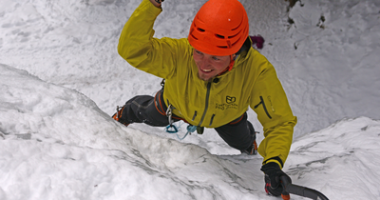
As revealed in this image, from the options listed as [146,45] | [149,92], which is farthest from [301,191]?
[149,92]

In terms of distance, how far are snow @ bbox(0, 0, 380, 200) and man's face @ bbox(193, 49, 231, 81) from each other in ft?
1.63

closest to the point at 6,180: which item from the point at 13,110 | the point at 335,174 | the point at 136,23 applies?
the point at 13,110

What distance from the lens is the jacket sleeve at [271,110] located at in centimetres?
167

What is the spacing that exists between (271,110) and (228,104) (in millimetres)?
294

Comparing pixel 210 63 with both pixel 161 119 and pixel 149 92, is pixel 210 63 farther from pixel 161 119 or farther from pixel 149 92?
pixel 149 92

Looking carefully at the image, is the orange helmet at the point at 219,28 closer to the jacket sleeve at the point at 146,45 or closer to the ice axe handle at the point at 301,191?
the jacket sleeve at the point at 146,45

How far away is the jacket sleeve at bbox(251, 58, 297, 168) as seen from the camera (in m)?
1.67

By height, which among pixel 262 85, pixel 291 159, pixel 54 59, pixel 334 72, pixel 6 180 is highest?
pixel 334 72

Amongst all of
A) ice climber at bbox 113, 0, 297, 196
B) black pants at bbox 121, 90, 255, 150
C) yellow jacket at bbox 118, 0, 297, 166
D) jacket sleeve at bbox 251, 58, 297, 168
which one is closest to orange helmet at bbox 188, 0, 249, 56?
ice climber at bbox 113, 0, 297, 196

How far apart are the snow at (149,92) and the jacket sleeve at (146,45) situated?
1.38ft

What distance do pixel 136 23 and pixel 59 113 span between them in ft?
2.14

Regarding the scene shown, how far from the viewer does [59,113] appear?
1.58 metres

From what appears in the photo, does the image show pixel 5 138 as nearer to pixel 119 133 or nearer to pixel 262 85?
pixel 119 133

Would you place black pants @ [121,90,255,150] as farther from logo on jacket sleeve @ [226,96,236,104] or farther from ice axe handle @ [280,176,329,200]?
ice axe handle @ [280,176,329,200]
